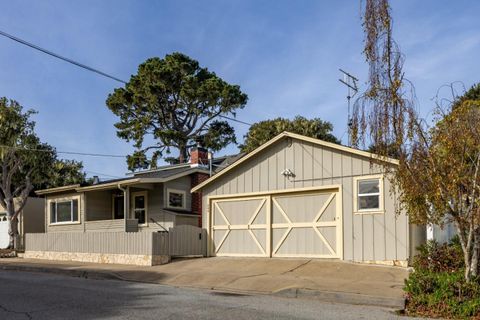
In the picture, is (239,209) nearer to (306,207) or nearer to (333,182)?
(306,207)

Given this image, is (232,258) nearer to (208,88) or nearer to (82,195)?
(82,195)

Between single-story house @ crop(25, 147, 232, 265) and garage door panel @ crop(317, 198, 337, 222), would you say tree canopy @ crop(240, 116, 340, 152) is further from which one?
garage door panel @ crop(317, 198, 337, 222)

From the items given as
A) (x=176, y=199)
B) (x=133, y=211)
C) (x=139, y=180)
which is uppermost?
(x=139, y=180)

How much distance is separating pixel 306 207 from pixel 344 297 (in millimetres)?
6585

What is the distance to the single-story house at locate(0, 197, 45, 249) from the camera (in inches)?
1242

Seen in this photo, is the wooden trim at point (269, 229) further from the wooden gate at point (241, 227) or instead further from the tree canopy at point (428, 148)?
the tree canopy at point (428, 148)

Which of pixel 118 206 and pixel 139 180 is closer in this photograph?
pixel 139 180

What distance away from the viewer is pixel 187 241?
19250 millimetres

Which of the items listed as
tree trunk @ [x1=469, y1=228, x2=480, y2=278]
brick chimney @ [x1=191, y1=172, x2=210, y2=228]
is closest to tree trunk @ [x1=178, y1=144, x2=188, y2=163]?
brick chimney @ [x1=191, y1=172, x2=210, y2=228]

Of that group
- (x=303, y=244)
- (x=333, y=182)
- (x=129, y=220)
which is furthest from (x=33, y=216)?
(x=333, y=182)

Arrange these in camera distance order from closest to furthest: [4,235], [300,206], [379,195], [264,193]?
[379,195] < [300,206] < [264,193] < [4,235]

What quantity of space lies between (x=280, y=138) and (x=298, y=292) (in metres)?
7.53

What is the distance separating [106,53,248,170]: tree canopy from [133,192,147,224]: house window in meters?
13.3

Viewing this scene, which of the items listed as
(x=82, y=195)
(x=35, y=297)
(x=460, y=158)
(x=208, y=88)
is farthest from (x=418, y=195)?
(x=208, y=88)
